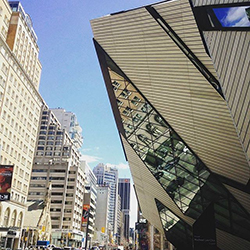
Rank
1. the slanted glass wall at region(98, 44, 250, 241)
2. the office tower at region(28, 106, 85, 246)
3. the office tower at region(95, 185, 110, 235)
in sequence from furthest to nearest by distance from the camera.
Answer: the office tower at region(95, 185, 110, 235) < the office tower at region(28, 106, 85, 246) < the slanted glass wall at region(98, 44, 250, 241)

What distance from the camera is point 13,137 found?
65.1 metres

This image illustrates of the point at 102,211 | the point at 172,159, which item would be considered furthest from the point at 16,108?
the point at 102,211

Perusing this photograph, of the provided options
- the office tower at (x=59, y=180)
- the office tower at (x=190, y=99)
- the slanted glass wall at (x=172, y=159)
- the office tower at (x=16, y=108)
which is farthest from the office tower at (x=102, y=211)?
the slanted glass wall at (x=172, y=159)

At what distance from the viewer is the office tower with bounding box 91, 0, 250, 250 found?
1186 cm

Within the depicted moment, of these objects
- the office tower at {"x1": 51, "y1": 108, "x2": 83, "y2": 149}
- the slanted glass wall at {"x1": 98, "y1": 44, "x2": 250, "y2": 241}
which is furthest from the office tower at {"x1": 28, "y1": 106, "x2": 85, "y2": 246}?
the slanted glass wall at {"x1": 98, "y1": 44, "x2": 250, "y2": 241}

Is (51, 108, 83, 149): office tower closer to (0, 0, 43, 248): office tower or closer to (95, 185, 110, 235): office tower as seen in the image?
(95, 185, 110, 235): office tower

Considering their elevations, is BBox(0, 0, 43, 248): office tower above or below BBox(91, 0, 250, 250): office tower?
above

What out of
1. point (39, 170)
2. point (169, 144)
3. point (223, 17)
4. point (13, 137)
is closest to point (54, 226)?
point (39, 170)

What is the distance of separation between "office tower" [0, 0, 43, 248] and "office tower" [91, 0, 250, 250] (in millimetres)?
37819

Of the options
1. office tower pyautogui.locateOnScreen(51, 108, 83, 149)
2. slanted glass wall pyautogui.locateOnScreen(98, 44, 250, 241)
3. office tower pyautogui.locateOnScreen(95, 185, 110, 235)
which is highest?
office tower pyautogui.locateOnScreen(51, 108, 83, 149)

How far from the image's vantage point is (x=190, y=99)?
699 inches

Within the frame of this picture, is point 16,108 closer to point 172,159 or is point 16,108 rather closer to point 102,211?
point 172,159

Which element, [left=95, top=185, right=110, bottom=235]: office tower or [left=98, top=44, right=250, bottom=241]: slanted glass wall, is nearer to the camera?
[left=98, top=44, right=250, bottom=241]: slanted glass wall

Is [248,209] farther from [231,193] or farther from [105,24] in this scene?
[105,24]
